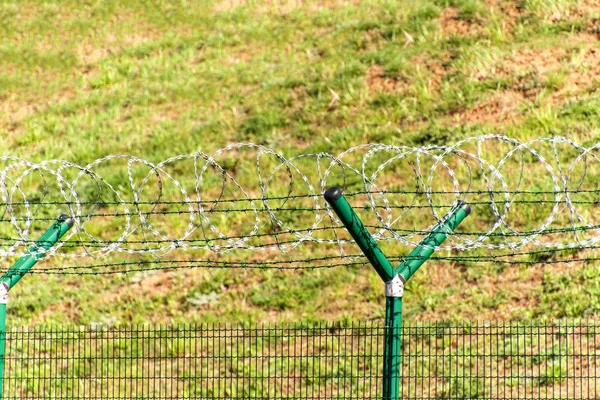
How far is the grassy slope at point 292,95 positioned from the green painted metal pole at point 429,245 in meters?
4.56

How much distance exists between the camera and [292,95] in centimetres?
1759

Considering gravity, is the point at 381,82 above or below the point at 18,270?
above

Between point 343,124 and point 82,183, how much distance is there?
3799 millimetres

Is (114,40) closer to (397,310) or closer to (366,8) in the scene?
(366,8)

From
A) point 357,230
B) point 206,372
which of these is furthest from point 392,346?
point 206,372

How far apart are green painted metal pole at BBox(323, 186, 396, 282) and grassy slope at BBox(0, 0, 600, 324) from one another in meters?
4.90

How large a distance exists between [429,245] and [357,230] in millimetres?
644

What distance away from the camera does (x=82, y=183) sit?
16.3m

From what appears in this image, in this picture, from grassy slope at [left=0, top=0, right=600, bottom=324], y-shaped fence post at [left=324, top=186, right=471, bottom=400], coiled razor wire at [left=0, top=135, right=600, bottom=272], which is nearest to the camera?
y-shaped fence post at [left=324, top=186, right=471, bottom=400]

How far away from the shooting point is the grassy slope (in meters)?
13.1

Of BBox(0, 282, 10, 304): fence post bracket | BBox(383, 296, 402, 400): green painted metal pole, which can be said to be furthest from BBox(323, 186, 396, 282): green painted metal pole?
BBox(0, 282, 10, 304): fence post bracket

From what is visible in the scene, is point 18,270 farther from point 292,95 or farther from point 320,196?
point 292,95

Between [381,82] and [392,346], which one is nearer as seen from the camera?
[392,346]

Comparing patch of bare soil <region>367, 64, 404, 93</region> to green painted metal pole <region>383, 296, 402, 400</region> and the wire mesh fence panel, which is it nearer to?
the wire mesh fence panel
